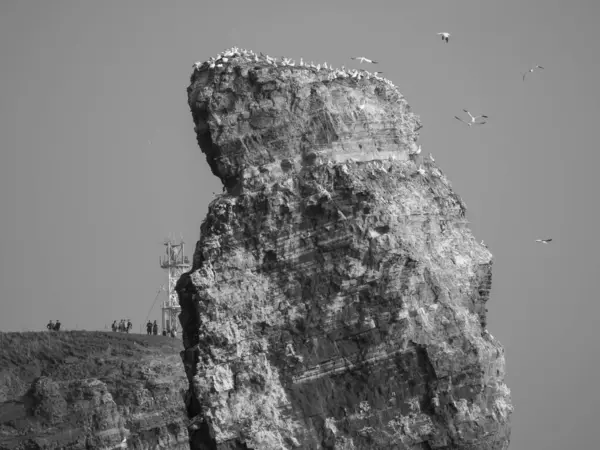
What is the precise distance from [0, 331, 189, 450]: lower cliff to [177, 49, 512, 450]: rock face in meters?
25.0

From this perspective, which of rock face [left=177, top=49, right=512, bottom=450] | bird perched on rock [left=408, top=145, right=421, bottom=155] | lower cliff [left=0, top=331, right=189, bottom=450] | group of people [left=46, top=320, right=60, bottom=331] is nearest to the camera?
rock face [left=177, top=49, right=512, bottom=450]

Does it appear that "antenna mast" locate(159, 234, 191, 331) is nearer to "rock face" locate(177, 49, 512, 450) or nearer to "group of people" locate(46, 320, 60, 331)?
"group of people" locate(46, 320, 60, 331)

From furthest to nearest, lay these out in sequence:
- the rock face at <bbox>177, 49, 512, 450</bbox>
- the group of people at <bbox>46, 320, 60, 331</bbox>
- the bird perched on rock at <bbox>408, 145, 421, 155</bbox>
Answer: the group of people at <bbox>46, 320, 60, 331</bbox> → the bird perched on rock at <bbox>408, 145, 421, 155</bbox> → the rock face at <bbox>177, 49, 512, 450</bbox>

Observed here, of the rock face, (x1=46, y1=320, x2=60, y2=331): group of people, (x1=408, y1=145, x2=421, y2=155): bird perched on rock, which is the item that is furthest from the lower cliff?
(x1=408, y1=145, x2=421, y2=155): bird perched on rock

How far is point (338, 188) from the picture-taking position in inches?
1610

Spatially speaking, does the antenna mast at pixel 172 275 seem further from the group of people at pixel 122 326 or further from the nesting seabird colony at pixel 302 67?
the nesting seabird colony at pixel 302 67

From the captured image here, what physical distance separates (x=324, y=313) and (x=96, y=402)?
28.4 m

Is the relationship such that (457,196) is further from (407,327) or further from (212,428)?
(212,428)

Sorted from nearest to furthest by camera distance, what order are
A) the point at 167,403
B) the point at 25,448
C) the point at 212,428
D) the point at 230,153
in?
the point at 212,428, the point at 230,153, the point at 25,448, the point at 167,403

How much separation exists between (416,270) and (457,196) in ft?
14.0

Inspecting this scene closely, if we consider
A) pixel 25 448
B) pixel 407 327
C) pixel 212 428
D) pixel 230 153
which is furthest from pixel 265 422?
pixel 25 448

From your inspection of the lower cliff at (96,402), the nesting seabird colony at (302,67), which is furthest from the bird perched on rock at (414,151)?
the lower cliff at (96,402)

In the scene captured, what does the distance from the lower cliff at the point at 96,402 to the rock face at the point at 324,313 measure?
24961mm

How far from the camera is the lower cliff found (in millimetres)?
65812
